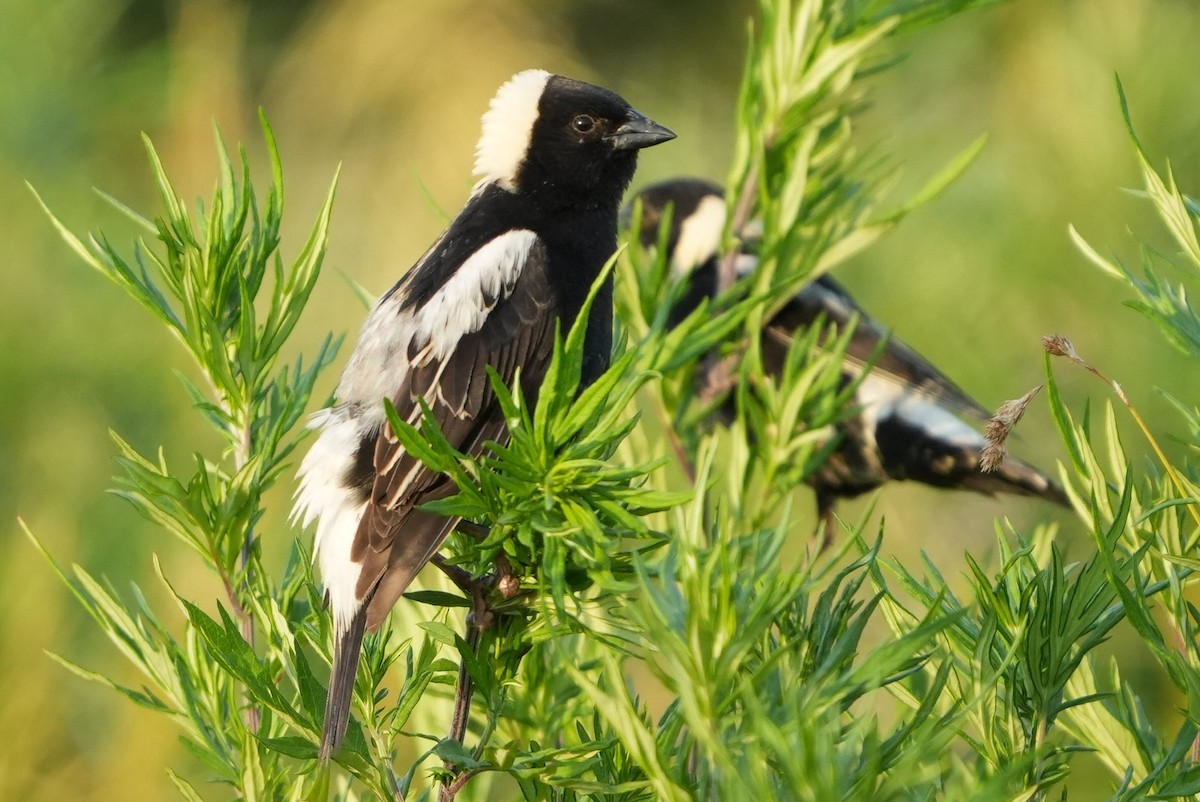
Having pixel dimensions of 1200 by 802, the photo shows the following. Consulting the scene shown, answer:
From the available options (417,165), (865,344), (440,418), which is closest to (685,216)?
(865,344)

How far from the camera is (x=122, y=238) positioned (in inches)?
155

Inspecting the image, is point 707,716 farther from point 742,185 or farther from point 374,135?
point 374,135

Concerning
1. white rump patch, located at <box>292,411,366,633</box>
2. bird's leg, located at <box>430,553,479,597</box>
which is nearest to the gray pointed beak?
white rump patch, located at <box>292,411,366,633</box>

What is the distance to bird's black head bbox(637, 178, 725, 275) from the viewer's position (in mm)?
2318

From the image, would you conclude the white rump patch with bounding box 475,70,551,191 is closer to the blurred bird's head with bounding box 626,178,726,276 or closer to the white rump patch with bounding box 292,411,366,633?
the white rump patch with bounding box 292,411,366,633

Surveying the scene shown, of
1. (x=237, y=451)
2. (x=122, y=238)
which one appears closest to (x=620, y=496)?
(x=237, y=451)

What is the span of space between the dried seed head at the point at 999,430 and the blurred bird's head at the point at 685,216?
1691 millimetres

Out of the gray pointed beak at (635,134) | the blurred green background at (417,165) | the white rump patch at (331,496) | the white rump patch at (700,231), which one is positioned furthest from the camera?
the blurred green background at (417,165)

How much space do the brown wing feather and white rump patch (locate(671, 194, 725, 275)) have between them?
0.99 meters

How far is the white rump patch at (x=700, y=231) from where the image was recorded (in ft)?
7.53

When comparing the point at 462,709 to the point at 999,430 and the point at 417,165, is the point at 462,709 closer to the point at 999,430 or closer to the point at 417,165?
the point at 999,430

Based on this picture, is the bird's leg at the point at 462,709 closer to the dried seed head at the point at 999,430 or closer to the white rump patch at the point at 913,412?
the dried seed head at the point at 999,430

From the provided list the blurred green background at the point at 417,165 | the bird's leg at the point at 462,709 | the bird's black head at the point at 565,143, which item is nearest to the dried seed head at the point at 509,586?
the bird's leg at the point at 462,709

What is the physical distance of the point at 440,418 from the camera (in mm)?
1126
